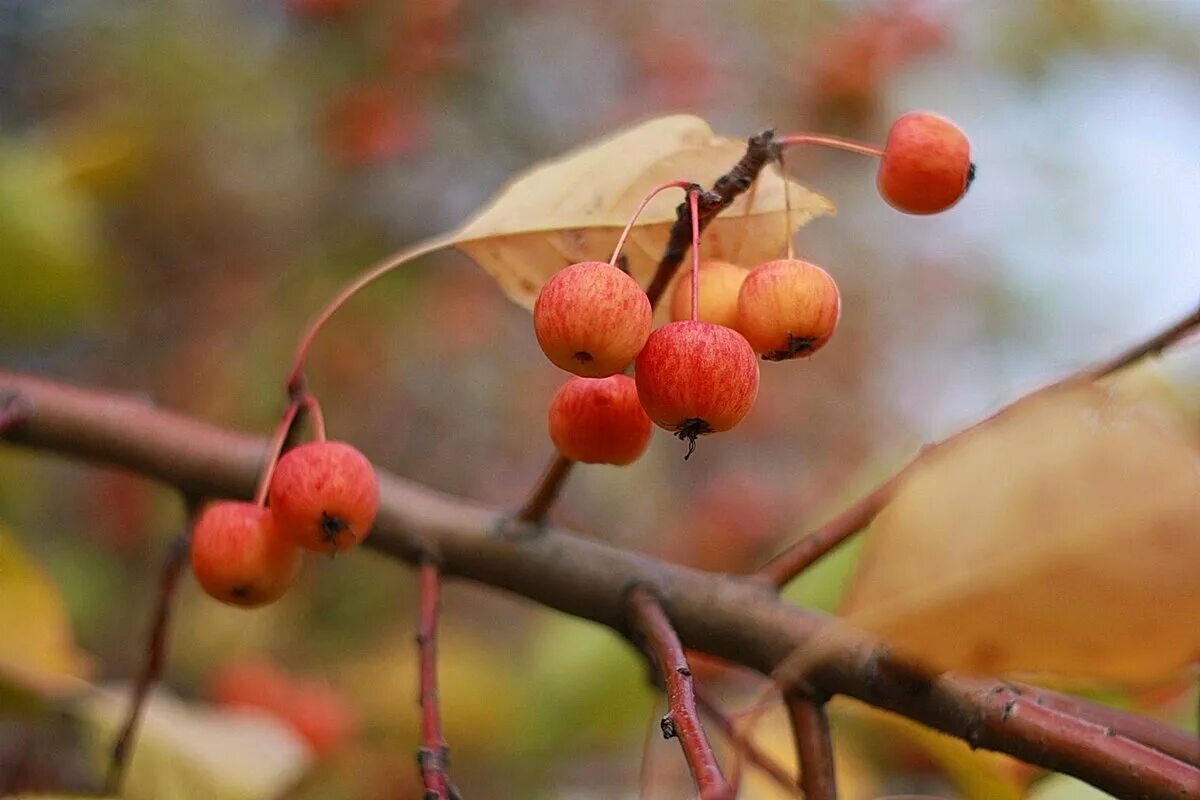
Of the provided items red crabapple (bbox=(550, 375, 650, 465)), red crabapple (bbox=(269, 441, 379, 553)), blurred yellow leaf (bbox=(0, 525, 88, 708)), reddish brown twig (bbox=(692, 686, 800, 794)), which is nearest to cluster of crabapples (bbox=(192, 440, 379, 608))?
red crabapple (bbox=(269, 441, 379, 553))

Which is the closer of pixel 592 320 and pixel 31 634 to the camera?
pixel 592 320

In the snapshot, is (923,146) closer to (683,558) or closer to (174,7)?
(174,7)

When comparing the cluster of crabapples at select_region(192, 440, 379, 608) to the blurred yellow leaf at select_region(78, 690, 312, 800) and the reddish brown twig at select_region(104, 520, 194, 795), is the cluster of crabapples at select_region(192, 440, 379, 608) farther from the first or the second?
the blurred yellow leaf at select_region(78, 690, 312, 800)

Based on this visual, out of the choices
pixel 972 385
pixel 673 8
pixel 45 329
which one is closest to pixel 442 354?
pixel 673 8

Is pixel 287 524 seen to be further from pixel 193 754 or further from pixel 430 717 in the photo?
pixel 193 754

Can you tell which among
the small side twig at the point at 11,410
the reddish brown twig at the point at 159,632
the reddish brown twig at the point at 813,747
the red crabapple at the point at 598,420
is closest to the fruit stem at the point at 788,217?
the red crabapple at the point at 598,420

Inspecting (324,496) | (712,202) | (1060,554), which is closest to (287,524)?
(324,496)

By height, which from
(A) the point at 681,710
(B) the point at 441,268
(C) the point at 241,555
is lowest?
(A) the point at 681,710
